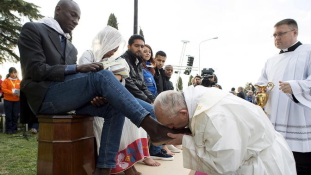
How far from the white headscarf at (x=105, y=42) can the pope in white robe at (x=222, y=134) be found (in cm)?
138

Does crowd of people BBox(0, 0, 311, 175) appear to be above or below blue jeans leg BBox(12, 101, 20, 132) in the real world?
above

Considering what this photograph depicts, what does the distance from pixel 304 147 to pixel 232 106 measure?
2.16 metres

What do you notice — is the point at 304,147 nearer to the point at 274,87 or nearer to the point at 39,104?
the point at 274,87

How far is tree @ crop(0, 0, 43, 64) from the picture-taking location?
13656 mm

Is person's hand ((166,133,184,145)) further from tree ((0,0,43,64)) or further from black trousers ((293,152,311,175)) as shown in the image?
tree ((0,0,43,64))

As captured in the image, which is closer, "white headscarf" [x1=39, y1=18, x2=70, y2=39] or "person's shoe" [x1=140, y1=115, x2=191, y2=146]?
"person's shoe" [x1=140, y1=115, x2=191, y2=146]

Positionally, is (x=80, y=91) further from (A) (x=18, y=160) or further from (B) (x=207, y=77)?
(B) (x=207, y=77)

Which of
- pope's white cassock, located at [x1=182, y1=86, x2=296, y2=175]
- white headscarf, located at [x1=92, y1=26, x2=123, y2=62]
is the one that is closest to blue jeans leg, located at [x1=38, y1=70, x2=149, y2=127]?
pope's white cassock, located at [x1=182, y1=86, x2=296, y2=175]

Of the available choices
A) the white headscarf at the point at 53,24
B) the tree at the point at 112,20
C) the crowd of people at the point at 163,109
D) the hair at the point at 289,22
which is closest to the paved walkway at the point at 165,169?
the crowd of people at the point at 163,109

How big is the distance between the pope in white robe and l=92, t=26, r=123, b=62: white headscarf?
4.52ft

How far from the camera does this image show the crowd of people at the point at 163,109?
5.35ft

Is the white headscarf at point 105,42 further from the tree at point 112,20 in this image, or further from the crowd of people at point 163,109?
the tree at point 112,20

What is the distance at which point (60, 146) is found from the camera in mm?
2045

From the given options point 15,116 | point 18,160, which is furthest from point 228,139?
point 15,116
